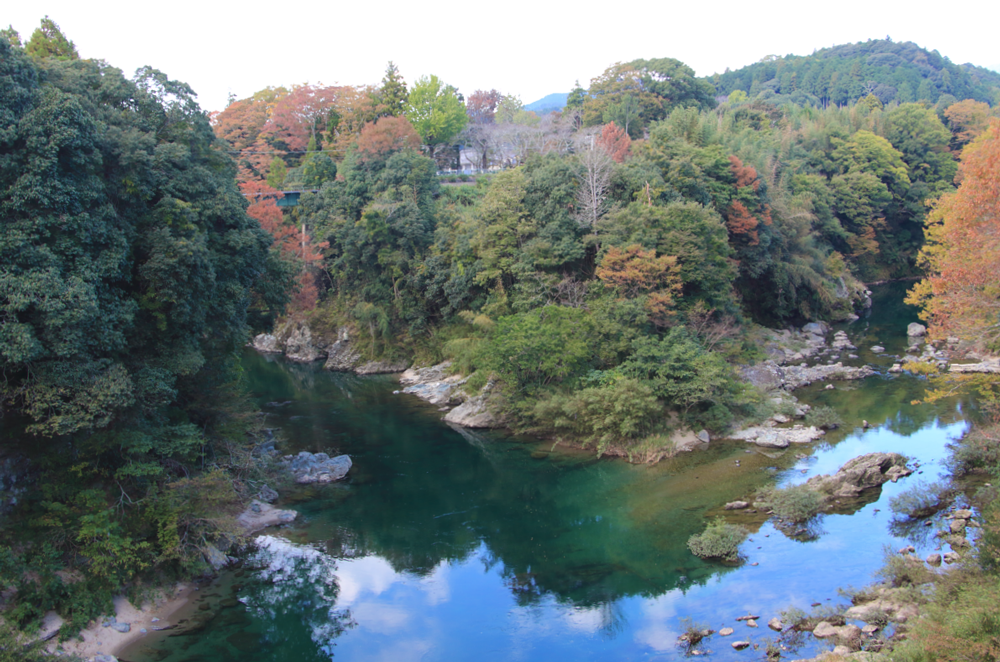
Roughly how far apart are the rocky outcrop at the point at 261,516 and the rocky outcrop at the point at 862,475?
1466 cm

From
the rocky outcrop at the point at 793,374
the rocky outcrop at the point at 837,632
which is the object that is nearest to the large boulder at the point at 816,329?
the rocky outcrop at the point at 793,374

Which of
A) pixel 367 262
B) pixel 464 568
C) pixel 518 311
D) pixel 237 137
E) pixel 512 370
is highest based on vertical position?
pixel 237 137

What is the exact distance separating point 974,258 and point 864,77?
116 metres

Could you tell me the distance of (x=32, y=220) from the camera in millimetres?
12359

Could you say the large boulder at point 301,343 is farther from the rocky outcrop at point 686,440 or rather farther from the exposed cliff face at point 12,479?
the exposed cliff face at point 12,479

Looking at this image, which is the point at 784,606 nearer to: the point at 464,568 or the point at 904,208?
the point at 464,568

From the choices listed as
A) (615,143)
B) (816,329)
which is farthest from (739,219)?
(816,329)

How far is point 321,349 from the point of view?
39.0m

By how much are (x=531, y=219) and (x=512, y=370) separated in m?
7.78

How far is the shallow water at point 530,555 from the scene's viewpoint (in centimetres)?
1230

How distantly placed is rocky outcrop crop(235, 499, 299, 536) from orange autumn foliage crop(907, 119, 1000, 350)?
18.0 meters

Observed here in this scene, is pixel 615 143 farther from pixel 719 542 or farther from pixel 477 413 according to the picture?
pixel 719 542

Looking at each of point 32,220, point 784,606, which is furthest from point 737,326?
point 32,220

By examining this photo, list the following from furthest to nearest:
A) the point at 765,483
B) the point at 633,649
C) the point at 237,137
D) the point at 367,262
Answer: the point at 237,137 → the point at 367,262 → the point at 765,483 → the point at 633,649
